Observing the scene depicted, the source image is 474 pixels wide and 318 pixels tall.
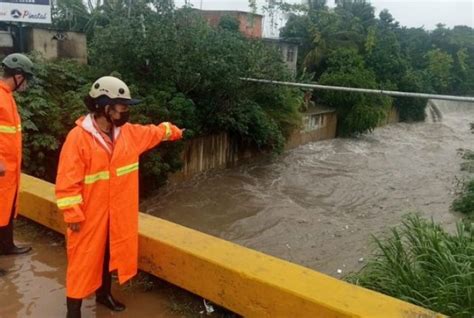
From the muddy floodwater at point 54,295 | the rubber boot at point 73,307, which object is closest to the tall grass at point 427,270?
the muddy floodwater at point 54,295

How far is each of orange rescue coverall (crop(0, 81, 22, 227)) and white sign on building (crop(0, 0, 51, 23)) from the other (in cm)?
815

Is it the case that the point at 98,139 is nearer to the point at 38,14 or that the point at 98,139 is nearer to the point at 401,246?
the point at 401,246

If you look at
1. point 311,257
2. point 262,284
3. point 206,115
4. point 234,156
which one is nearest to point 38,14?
point 206,115

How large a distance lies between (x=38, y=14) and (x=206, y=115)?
15.9ft

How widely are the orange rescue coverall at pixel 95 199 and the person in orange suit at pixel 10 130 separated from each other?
42.4 inches

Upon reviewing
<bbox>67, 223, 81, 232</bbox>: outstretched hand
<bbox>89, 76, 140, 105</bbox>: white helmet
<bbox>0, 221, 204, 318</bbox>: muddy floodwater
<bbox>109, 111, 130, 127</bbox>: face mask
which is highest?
<bbox>89, 76, 140, 105</bbox>: white helmet

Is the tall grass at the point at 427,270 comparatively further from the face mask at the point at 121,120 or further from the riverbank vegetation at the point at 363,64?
the riverbank vegetation at the point at 363,64

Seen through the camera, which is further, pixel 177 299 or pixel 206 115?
pixel 206 115

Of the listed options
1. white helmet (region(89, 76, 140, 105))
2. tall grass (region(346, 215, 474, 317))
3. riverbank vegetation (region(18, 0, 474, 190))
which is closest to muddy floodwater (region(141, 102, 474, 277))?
riverbank vegetation (region(18, 0, 474, 190))

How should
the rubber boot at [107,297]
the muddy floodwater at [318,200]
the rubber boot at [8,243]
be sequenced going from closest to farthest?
the rubber boot at [107,297] < the rubber boot at [8,243] < the muddy floodwater at [318,200]

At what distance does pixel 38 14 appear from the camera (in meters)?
11.2

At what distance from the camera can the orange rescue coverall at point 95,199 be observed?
271 cm

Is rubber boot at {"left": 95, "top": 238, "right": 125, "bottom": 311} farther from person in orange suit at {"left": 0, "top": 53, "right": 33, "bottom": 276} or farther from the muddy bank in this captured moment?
person in orange suit at {"left": 0, "top": 53, "right": 33, "bottom": 276}

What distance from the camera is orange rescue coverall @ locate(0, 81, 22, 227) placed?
358cm
